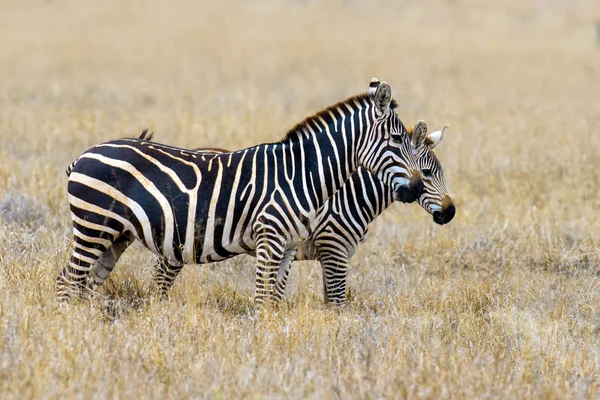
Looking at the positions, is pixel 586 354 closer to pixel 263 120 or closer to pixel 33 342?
pixel 33 342

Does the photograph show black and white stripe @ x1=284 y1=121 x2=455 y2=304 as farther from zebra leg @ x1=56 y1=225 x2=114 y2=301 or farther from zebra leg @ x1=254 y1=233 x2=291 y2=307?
zebra leg @ x1=56 y1=225 x2=114 y2=301

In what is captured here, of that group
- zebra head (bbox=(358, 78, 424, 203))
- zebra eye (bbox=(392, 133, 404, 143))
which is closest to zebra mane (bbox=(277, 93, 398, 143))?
zebra head (bbox=(358, 78, 424, 203))

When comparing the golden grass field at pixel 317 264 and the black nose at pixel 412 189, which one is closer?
the golden grass field at pixel 317 264

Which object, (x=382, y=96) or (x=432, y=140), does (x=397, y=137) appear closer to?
(x=382, y=96)

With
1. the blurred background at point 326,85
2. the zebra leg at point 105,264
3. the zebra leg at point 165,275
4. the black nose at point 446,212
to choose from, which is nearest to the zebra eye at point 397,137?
the black nose at point 446,212

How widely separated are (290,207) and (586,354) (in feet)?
8.59

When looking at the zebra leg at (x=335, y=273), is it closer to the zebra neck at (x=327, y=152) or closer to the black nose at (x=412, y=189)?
the zebra neck at (x=327, y=152)

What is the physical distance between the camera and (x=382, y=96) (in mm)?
7102

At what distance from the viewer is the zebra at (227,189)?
266 inches

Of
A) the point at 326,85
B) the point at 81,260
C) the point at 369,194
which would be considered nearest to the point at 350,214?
the point at 369,194

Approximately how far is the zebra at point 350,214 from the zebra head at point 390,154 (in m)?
0.55

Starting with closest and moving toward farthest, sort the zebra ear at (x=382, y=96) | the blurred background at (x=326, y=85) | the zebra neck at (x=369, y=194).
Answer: the zebra ear at (x=382, y=96)
the zebra neck at (x=369, y=194)
the blurred background at (x=326, y=85)

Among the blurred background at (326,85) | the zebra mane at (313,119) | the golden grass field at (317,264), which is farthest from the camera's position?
the blurred background at (326,85)

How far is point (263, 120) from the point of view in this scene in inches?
628
